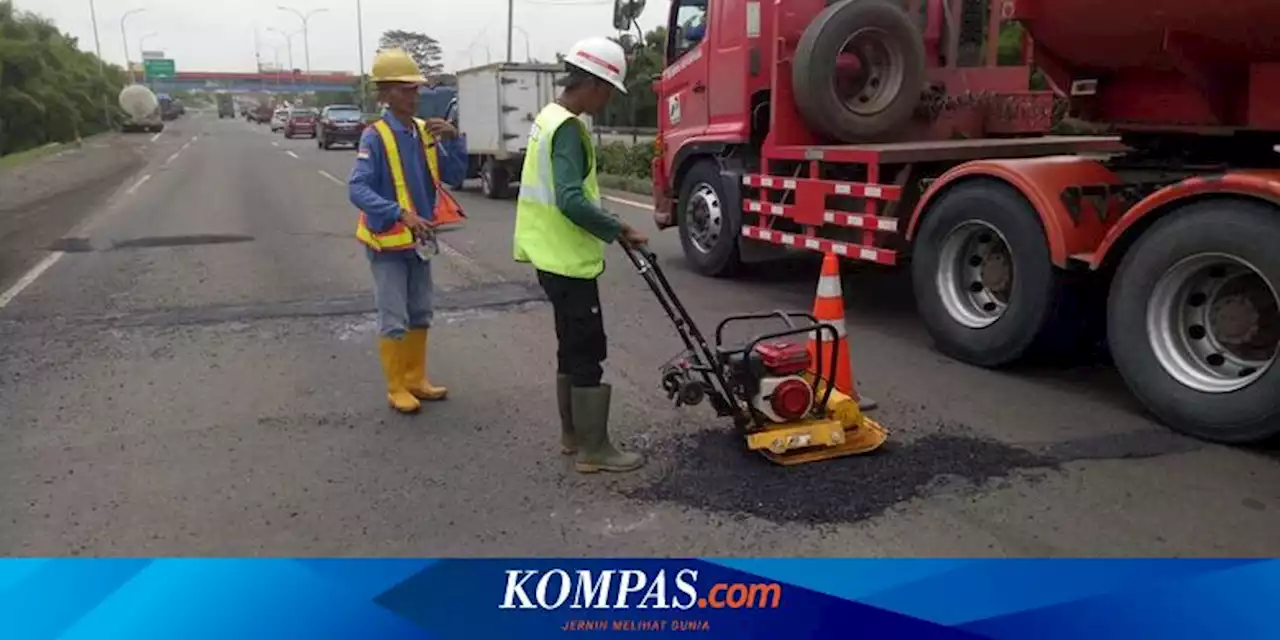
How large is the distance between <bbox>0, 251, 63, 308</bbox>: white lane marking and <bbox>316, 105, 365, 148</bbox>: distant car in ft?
90.3

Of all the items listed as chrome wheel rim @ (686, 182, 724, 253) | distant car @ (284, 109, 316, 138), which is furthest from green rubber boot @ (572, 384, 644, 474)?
distant car @ (284, 109, 316, 138)

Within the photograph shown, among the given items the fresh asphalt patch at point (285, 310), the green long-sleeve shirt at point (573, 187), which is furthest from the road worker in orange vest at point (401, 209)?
the fresh asphalt patch at point (285, 310)

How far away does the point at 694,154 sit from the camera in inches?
369

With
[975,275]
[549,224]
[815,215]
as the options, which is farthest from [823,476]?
[815,215]

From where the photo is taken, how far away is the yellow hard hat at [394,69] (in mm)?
5141

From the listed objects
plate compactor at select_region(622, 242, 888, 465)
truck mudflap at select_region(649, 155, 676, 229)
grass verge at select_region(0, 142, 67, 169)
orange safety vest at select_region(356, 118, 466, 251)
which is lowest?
grass verge at select_region(0, 142, 67, 169)

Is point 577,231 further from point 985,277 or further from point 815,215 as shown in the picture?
point 815,215

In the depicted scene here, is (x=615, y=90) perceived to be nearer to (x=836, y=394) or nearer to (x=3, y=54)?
(x=836, y=394)

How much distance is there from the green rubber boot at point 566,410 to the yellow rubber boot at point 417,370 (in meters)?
1.15

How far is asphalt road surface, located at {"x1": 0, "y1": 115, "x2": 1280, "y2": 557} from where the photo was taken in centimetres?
384

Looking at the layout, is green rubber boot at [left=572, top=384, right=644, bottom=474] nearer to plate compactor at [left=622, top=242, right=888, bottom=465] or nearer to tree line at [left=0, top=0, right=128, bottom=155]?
plate compactor at [left=622, top=242, right=888, bottom=465]

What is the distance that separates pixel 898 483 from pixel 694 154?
555 centimetres

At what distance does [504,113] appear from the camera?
60.8 feet

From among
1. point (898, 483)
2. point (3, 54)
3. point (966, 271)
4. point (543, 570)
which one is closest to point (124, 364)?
point (543, 570)
